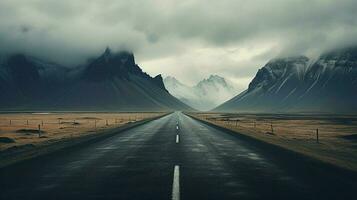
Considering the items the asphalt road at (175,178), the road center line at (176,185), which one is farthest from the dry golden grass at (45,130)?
the road center line at (176,185)

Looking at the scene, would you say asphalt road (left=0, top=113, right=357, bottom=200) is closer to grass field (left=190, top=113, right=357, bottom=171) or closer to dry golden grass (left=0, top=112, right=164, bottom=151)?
grass field (left=190, top=113, right=357, bottom=171)

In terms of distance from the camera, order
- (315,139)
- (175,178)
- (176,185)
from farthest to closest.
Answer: (315,139) < (175,178) < (176,185)

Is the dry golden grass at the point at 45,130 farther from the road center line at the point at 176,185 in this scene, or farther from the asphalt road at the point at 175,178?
the road center line at the point at 176,185

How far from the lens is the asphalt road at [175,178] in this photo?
976 centimetres

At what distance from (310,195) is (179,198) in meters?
3.02

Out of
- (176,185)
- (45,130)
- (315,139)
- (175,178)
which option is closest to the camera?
(176,185)

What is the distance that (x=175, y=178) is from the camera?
39.3 feet

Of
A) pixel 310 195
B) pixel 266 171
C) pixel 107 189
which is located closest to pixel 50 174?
pixel 107 189

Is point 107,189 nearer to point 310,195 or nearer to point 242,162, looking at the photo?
point 310,195

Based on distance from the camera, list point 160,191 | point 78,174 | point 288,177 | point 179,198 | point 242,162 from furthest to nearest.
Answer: point 242,162
point 78,174
point 288,177
point 160,191
point 179,198

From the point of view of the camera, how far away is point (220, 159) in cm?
1686

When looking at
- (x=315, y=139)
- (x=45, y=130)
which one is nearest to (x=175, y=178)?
(x=315, y=139)

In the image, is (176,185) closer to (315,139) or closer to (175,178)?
(175,178)

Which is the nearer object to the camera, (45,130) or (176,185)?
(176,185)
